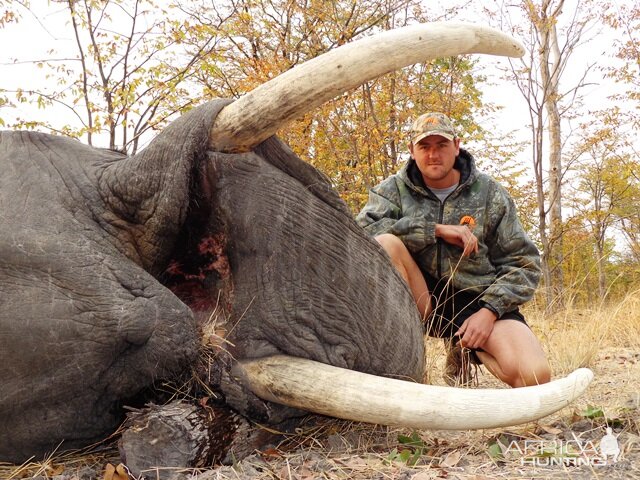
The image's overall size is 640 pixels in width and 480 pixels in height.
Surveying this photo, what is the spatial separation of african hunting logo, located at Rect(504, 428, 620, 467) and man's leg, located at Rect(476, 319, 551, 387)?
1.01 meters

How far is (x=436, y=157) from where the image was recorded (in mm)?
4551

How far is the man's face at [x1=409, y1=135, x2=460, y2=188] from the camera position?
4.55m

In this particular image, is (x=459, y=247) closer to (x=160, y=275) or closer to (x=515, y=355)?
(x=515, y=355)

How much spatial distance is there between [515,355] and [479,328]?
0.26 m

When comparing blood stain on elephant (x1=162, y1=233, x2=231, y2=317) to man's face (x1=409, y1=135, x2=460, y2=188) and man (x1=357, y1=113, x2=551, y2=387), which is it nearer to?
man (x1=357, y1=113, x2=551, y2=387)

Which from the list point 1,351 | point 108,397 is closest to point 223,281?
point 108,397

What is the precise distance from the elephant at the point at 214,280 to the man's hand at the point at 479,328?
136cm

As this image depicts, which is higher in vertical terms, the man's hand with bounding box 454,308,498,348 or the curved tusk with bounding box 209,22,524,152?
the curved tusk with bounding box 209,22,524,152

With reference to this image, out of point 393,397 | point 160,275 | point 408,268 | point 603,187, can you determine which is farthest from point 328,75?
point 603,187

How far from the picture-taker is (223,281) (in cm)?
274

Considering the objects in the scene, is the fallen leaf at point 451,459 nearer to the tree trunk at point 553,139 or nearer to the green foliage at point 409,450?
the green foliage at point 409,450

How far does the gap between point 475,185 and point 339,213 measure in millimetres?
1943

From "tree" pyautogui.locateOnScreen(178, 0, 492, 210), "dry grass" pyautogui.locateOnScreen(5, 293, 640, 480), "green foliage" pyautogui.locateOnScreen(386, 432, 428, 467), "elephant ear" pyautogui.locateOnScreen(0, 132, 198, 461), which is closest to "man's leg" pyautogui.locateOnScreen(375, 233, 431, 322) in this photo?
"dry grass" pyautogui.locateOnScreen(5, 293, 640, 480)

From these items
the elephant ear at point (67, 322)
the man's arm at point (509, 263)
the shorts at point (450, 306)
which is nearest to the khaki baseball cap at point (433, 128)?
the man's arm at point (509, 263)
